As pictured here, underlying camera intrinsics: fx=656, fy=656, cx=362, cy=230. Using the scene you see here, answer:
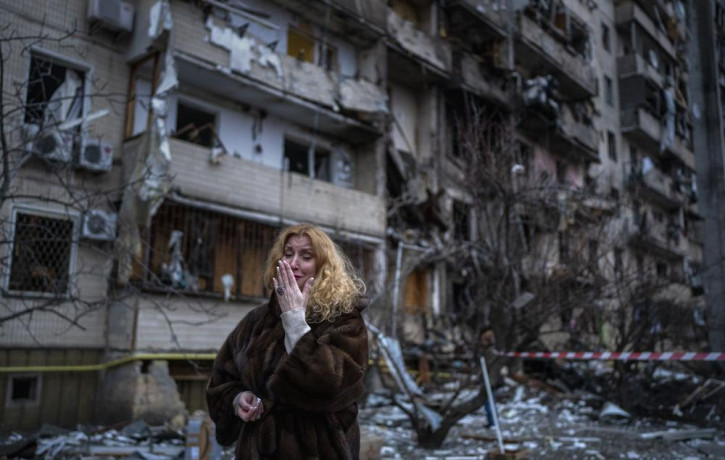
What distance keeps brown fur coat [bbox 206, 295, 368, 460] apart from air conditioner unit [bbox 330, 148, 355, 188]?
1601 centimetres

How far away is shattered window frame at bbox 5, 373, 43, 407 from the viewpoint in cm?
1123

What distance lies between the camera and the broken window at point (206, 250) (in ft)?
43.5

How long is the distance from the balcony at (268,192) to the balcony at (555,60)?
458 inches

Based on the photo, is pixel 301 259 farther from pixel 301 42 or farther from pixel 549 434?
pixel 301 42

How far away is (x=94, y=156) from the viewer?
40.5 feet

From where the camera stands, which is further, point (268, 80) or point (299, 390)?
point (268, 80)

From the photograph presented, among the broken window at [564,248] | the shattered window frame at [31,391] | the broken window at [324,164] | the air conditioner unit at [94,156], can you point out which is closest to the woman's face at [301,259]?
the broken window at [564,248]

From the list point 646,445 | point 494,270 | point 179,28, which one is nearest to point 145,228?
point 179,28

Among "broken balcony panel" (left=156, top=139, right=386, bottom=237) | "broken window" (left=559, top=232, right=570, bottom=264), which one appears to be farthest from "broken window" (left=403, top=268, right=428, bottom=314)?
"broken window" (left=559, top=232, right=570, bottom=264)

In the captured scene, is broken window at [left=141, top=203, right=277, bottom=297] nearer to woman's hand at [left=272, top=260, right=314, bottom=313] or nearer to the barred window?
the barred window

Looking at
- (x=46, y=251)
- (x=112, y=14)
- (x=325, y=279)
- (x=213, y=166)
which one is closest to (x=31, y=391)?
(x=46, y=251)

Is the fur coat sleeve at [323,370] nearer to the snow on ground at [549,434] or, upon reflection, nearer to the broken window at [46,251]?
the snow on ground at [549,434]

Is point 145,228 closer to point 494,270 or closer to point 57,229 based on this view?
point 57,229

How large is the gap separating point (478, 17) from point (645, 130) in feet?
48.0
